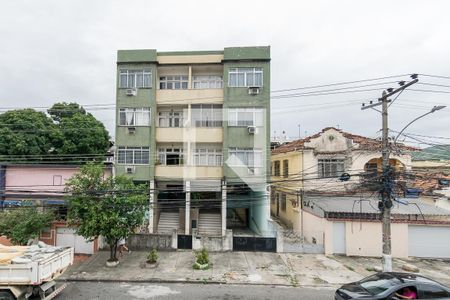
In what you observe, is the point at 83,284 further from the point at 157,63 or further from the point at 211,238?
the point at 157,63

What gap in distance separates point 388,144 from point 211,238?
399 inches

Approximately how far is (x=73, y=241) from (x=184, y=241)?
597 centimetres

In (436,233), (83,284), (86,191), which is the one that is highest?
(86,191)

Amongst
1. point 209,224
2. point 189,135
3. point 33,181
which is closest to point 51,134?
point 33,181

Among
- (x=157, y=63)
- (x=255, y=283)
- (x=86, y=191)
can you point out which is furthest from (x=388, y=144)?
(x=157, y=63)

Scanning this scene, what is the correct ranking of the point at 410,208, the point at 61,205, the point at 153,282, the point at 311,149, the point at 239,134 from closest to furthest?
1. the point at 153,282
2. the point at 61,205
3. the point at 410,208
4. the point at 239,134
5. the point at 311,149

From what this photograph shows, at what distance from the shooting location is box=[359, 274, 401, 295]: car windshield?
25.1ft

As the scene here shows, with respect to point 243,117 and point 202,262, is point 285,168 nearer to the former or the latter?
point 243,117

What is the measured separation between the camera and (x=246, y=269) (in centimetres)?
1300

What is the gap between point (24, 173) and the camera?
18.3 meters

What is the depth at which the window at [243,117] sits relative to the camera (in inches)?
718

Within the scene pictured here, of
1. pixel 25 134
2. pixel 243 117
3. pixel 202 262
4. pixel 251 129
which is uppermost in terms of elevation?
pixel 243 117

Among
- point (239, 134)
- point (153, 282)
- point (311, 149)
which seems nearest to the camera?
point (153, 282)

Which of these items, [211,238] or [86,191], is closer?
[86,191]
